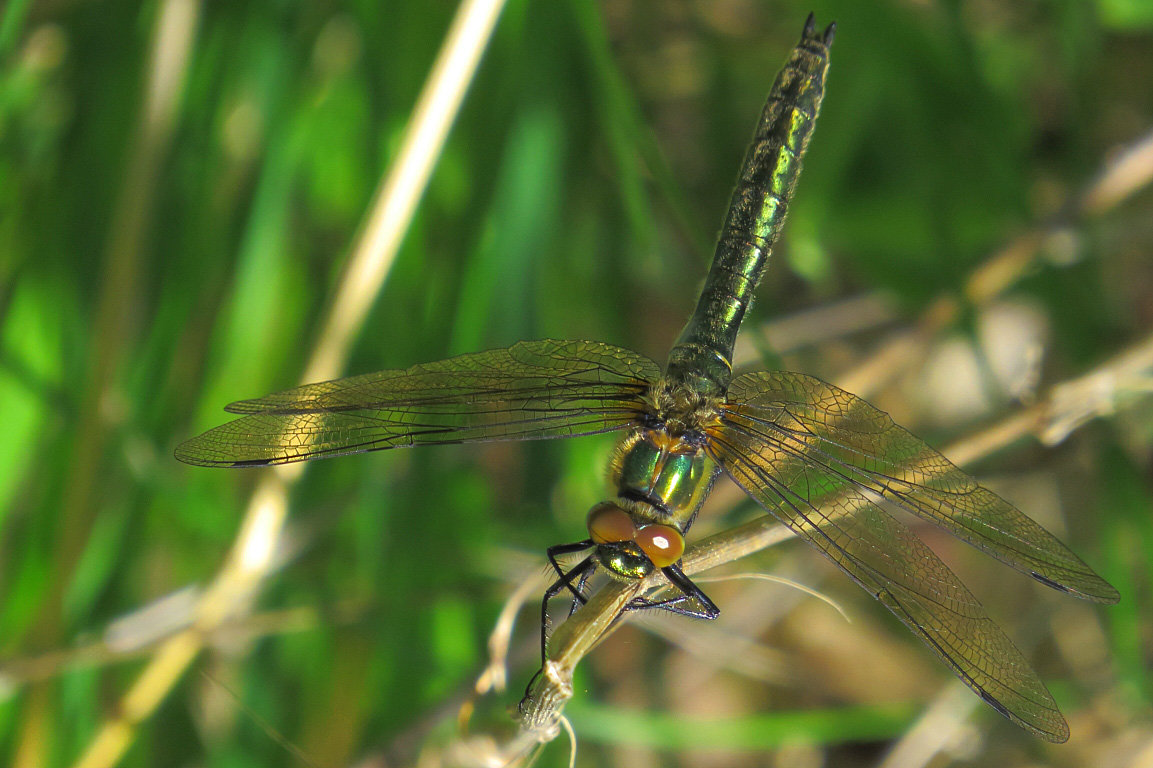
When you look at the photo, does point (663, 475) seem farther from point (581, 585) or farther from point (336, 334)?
point (336, 334)

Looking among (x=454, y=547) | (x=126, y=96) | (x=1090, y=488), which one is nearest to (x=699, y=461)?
(x=454, y=547)

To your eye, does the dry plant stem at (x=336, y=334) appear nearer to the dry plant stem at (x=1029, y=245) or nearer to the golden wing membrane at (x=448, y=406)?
the golden wing membrane at (x=448, y=406)

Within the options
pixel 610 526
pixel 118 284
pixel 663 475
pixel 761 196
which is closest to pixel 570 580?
pixel 610 526

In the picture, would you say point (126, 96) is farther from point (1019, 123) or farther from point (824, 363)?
point (1019, 123)

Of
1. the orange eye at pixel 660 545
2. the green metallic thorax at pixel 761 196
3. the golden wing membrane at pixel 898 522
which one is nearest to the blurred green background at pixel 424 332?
the green metallic thorax at pixel 761 196

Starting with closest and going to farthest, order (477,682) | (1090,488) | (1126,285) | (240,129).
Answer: (477,682), (240,129), (1090,488), (1126,285)

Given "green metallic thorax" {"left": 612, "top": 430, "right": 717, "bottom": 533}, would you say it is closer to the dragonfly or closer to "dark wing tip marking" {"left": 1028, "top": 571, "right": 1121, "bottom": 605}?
the dragonfly
